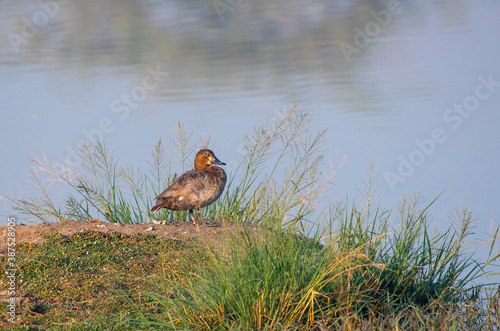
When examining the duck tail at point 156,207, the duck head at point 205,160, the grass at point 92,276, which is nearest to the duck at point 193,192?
the duck tail at point 156,207

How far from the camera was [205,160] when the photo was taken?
7.29m

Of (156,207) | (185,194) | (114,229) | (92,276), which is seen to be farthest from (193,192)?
(92,276)

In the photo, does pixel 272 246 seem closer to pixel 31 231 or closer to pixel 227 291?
pixel 227 291

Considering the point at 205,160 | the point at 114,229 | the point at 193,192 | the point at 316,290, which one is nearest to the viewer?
the point at 316,290

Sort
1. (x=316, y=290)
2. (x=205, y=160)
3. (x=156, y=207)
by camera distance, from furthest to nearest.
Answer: (x=205, y=160), (x=156, y=207), (x=316, y=290)

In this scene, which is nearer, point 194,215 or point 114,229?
point 114,229

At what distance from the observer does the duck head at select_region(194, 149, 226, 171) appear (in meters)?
7.25

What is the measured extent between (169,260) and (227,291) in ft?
5.00

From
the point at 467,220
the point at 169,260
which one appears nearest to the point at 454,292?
the point at 467,220

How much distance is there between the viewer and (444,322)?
4480 millimetres

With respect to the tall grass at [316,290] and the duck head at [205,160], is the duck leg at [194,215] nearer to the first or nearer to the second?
the duck head at [205,160]

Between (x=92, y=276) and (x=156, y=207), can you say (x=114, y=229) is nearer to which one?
(x=156, y=207)

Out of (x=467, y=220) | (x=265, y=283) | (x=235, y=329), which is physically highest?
(x=467, y=220)

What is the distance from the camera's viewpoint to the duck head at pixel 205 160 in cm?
725
